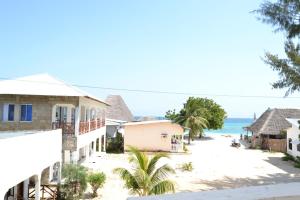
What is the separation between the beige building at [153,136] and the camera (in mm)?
37094

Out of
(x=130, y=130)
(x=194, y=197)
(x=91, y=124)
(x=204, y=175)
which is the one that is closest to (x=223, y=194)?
(x=194, y=197)

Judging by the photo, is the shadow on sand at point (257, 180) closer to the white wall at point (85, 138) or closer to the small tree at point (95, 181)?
the small tree at point (95, 181)

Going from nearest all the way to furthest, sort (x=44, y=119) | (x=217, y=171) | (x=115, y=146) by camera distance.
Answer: (x=44, y=119) → (x=217, y=171) → (x=115, y=146)

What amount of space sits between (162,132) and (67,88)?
17359 millimetres

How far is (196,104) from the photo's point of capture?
47531 millimetres

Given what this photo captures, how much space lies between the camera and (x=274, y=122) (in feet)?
142

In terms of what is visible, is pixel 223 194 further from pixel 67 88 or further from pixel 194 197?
pixel 67 88

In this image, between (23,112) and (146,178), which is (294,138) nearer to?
(146,178)

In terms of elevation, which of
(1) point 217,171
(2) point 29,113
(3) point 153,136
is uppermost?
(2) point 29,113

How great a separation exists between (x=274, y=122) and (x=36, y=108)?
31775mm

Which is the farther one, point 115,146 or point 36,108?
point 115,146

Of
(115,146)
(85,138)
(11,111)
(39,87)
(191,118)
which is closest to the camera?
(11,111)

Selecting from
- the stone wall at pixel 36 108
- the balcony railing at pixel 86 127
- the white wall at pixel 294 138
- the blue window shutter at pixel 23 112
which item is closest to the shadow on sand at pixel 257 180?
the white wall at pixel 294 138

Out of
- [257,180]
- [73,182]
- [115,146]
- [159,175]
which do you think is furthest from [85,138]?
[115,146]
